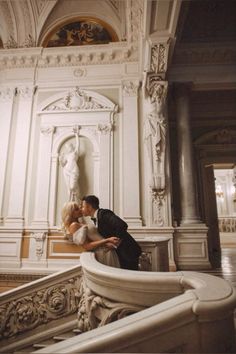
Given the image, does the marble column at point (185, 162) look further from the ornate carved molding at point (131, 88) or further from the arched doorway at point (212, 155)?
the arched doorway at point (212, 155)

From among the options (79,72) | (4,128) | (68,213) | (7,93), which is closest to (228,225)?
(79,72)

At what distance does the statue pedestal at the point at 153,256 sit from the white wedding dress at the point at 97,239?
992 millimetres

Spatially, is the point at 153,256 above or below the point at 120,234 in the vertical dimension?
below

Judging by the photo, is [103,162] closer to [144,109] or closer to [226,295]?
[144,109]

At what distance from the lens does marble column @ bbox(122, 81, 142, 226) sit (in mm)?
5730

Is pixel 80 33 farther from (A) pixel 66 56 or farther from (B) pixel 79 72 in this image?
(B) pixel 79 72

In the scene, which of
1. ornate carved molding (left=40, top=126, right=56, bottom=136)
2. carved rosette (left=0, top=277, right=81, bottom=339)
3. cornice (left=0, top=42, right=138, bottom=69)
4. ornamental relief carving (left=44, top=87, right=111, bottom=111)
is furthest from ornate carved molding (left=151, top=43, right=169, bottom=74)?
carved rosette (left=0, top=277, right=81, bottom=339)

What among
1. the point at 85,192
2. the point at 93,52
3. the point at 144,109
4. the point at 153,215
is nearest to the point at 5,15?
the point at 93,52

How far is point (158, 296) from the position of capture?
53.2 inches

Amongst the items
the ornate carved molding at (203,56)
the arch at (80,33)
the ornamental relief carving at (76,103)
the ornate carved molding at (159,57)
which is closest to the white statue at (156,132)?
the ornate carved molding at (159,57)

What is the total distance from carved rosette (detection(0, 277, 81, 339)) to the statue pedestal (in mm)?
918

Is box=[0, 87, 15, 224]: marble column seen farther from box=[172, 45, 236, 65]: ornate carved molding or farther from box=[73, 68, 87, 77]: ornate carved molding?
box=[172, 45, 236, 65]: ornate carved molding

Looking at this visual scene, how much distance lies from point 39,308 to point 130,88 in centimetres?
535

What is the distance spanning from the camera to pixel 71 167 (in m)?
6.04
